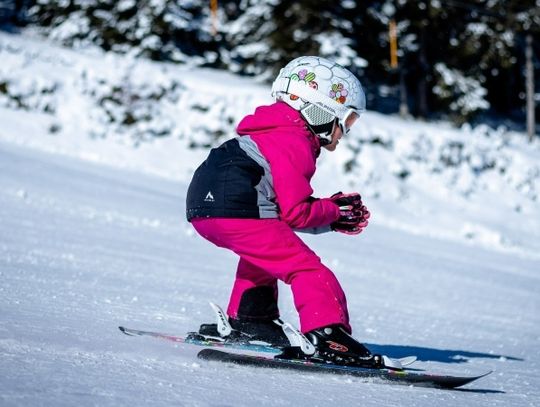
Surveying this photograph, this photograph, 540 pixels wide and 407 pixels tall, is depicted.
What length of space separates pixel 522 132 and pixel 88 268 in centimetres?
2847

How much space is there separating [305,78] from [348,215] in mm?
719

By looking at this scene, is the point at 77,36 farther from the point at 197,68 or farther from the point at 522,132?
the point at 522,132

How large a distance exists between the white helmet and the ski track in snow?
4.08ft

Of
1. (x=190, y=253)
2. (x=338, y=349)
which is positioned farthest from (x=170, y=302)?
(x=190, y=253)

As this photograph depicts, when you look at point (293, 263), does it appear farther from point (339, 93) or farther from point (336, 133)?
point (339, 93)

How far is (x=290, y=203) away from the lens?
3354 mm

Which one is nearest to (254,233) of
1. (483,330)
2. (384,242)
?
(483,330)

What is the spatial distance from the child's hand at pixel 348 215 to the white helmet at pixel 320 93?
0.31 meters

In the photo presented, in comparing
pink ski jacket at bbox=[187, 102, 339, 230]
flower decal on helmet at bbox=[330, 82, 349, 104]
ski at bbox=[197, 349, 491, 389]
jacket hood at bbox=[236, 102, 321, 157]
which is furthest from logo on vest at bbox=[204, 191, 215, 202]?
flower decal on helmet at bbox=[330, 82, 349, 104]

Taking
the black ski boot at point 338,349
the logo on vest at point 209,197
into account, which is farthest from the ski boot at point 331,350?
the logo on vest at point 209,197

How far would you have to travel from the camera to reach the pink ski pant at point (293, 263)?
3.38 meters

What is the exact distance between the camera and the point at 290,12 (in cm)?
2292

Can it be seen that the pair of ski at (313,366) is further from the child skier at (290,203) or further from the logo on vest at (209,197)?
the logo on vest at (209,197)

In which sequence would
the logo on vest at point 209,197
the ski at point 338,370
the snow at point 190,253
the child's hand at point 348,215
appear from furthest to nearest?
1. the child's hand at point 348,215
2. the logo on vest at point 209,197
3. the ski at point 338,370
4. the snow at point 190,253
